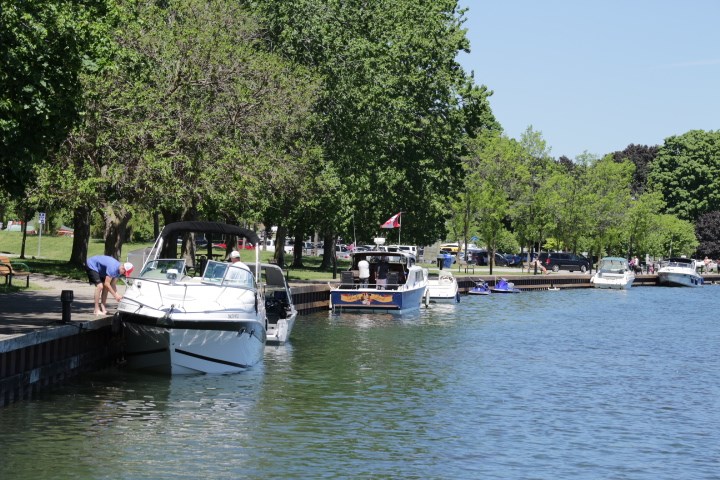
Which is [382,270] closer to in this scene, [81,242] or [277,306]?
[277,306]

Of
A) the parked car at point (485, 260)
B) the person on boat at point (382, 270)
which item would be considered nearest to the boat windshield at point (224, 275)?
the person on boat at point (382, 270)

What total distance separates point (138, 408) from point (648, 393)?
13.8m

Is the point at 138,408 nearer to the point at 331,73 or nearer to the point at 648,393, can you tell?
the point at 648,393

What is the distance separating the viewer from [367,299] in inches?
2023

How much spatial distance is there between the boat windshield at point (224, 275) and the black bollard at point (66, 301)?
3.65 metres

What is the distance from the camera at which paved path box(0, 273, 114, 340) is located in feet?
87.5

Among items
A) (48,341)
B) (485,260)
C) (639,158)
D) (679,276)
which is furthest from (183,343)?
(639,158)

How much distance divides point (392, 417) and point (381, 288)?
27.5 meters


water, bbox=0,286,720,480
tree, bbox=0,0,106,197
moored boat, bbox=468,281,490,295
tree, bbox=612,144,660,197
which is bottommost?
water, bbox=0,286,720,480

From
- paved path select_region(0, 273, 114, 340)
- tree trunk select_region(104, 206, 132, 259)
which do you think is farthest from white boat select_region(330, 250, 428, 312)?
paved path select_region(0, 273, 114, 340)

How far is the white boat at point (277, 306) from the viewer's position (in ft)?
121

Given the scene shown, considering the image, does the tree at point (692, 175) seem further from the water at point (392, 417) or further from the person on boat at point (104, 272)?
the person on boat at point (104, 272)

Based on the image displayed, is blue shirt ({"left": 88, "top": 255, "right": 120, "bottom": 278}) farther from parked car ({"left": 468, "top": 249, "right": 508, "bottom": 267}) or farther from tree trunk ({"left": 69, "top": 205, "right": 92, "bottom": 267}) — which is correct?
parked car ({"left": 468, "top": 249, "right": 508, "bottom": 267})

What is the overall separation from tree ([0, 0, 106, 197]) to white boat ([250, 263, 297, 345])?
913 centimetres
